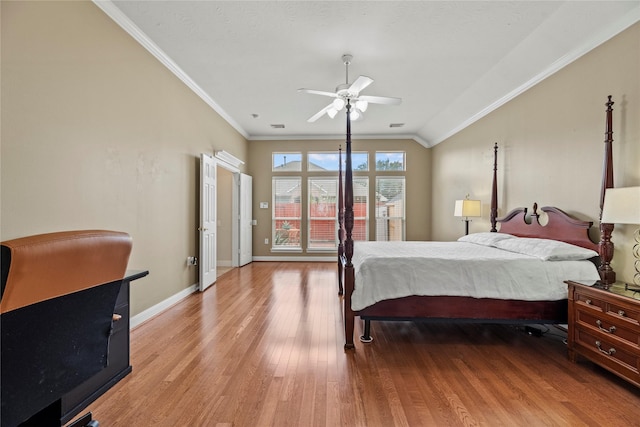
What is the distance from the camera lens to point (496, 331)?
2873 millimetres

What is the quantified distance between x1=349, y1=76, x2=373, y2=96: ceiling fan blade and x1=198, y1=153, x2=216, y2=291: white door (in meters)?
2.41

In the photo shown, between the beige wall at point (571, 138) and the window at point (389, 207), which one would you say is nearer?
the beige wall at point (571, 138)

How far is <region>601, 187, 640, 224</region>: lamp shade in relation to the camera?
6.25ft

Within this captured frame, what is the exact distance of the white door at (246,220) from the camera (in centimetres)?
616

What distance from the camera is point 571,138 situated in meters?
2.89

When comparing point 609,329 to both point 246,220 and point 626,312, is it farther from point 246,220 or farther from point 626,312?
point 246,220

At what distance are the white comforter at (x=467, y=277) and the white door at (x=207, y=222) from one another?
2.70 m

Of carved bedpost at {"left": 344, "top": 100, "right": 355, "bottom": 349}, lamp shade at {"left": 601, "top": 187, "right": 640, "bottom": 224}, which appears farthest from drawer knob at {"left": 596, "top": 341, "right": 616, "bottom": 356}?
carved bedpost at {"left": 344, "top": 100, "right": 355, "bottom": 349}

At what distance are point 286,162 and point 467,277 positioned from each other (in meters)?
5.30

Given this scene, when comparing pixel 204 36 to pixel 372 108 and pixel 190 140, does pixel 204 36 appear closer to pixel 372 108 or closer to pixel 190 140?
pixel 190 140

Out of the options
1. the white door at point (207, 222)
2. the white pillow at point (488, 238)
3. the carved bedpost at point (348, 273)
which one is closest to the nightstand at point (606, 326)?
the white pillow at point (488, 238)

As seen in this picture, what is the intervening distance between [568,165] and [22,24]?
181 inches

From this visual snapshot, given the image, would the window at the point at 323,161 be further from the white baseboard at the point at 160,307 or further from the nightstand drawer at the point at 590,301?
the nightstand drawer at the point at 590,301

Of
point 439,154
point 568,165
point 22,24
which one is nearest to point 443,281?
point 568,165
